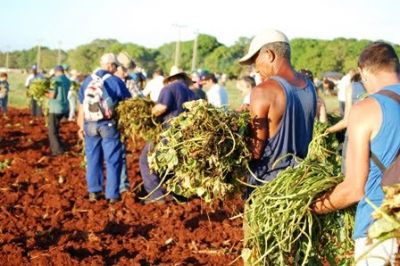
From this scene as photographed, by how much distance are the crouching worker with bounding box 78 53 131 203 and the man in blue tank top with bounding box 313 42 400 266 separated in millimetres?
5250

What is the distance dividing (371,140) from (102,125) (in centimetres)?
563

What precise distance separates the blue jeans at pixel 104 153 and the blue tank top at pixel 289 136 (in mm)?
4425

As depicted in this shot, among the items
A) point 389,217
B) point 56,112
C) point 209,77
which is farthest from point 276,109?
point 56,112

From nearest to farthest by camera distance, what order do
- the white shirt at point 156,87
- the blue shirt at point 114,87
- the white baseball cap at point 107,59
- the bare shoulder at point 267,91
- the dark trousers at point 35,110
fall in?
1. the bare shoulder at point 267,91
2. the blue shirt at point 114,87
3. the white baseball cap at point 107,59
4. the white shirt at point 156,87
5. the dark trousers at point 35,110

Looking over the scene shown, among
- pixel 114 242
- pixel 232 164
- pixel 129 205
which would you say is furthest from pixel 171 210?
pixel 232 164

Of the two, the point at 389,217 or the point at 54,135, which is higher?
the point at 389,217

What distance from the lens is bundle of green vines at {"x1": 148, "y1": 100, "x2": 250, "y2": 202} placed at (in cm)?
390

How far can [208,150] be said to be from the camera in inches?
153

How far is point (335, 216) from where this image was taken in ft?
11.6

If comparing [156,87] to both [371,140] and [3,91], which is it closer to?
[371,140]

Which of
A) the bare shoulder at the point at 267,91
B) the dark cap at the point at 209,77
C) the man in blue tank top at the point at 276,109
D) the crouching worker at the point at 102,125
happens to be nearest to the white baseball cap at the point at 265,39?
the man in blue tank top at the point at 276,109

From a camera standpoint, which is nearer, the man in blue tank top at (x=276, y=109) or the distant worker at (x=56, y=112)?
the man in blue tank top at (x=276, y=109)

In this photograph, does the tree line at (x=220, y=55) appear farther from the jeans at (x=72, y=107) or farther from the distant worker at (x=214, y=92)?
the distant worker at (x=214, y=92)

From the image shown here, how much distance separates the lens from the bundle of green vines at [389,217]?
210cm
